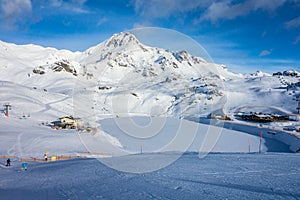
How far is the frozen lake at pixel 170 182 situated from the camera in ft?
28.8

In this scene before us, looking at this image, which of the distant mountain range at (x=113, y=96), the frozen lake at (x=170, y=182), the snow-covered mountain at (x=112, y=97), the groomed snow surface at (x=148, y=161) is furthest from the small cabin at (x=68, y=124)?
the frozen lake at (x=170, y=182)

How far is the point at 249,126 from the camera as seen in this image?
4981 cm

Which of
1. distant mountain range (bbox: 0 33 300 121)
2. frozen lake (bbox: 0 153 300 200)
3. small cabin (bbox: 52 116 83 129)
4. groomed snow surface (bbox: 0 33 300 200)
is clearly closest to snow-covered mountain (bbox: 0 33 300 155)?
distant mountain range (bbox: 0 33 300 121)

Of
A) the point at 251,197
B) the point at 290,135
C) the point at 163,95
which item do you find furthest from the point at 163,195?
the point at 163,95

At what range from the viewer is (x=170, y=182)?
10.2m

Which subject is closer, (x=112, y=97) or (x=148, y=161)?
(x=148, y=161)

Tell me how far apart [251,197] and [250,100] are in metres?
85.1

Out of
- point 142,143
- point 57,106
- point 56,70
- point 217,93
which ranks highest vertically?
point 56,70

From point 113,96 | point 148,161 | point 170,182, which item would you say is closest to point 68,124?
point 148,161

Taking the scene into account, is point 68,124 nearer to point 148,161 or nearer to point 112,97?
point 148,161

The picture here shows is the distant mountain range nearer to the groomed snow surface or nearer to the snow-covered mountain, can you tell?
the snow-covered mountain

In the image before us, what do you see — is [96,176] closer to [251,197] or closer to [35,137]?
[251,197]

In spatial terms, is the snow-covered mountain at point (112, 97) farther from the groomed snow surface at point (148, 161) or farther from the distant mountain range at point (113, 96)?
the groomed snow surface at point (148, 161)

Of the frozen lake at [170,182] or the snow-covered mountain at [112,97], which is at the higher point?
the snow-covered mountain at [112,97]
